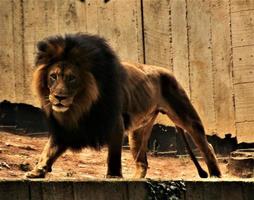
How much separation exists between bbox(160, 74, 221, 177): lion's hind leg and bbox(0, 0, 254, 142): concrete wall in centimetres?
176

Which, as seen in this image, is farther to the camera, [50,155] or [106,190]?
[50,155]

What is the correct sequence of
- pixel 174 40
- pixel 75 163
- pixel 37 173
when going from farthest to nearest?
pixel 174 40 < pixel 75 163 < pixel 37 173

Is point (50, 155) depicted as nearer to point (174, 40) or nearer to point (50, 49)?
point (50, 49)

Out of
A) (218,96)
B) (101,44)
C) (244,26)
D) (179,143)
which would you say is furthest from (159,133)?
(101,44)

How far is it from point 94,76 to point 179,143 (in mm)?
3835

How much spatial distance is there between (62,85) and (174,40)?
4.02 meters

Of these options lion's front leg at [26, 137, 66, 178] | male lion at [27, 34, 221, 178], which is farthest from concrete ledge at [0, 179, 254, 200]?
lion's front leg at [26, 137, 66, 178]

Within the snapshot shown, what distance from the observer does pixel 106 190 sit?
3.81 meters

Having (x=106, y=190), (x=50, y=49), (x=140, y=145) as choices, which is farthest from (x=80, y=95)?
(x=140, y=145)

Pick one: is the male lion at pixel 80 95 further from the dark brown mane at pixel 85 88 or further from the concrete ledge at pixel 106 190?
the concrete ledge at pixel 106 190

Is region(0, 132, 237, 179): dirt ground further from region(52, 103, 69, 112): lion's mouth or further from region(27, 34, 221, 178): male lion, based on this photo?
region(52, 103, 69, 112): lion's mouth

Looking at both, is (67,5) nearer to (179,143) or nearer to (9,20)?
(9,20)

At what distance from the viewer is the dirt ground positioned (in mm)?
7089

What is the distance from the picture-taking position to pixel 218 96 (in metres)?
8.59
